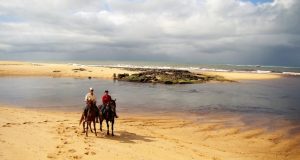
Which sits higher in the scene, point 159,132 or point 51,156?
point 51,156

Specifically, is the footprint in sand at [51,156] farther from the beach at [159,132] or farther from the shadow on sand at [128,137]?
the shadow on sand at [128,137]

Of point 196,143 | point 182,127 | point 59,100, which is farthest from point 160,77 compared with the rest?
point 196,143

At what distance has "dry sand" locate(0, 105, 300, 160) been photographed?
A: 1359 cm

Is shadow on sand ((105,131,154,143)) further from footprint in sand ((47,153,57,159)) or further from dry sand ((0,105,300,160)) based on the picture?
footprint in sand ((47,153,57,159))

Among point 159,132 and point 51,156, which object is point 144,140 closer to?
point 159,132

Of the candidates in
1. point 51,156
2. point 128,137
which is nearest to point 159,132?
point 128,137

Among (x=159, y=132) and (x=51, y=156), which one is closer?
(x=51, y=156)

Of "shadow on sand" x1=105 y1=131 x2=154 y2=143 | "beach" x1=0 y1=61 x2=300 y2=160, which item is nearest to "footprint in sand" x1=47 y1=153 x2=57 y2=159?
"beach" x1=0 y1=61 x2=300 y2=160

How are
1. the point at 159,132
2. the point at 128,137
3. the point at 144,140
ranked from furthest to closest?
the point at 159,132 → the point at 128,137 → the point at 144,140

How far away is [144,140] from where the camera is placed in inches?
640

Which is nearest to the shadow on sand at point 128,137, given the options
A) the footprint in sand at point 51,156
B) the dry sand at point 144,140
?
the dry sand at point 144,140

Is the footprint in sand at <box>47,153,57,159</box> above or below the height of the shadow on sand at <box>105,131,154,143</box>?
above

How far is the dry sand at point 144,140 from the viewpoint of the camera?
13.6 m

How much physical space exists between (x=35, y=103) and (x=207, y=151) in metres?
18.1
